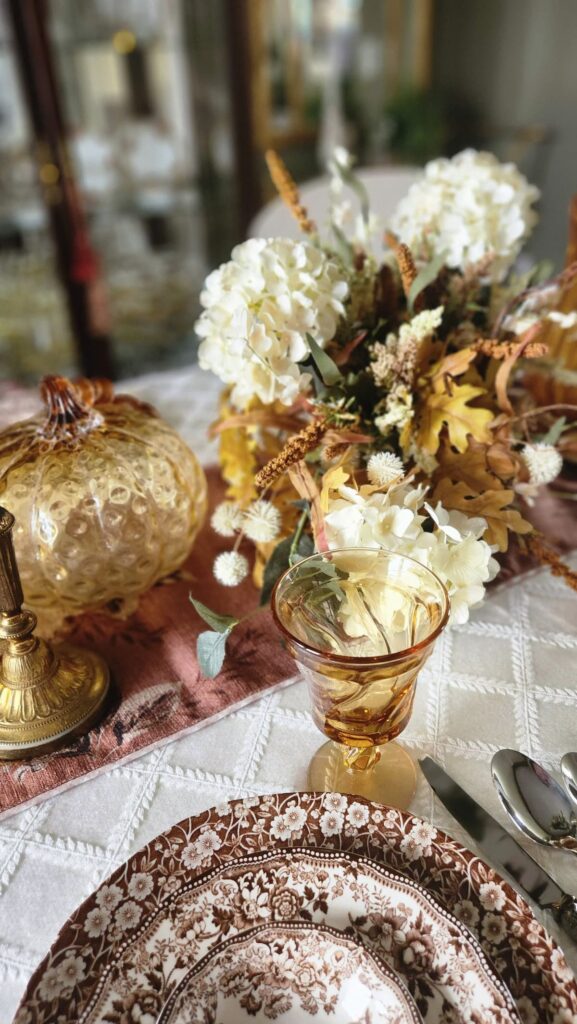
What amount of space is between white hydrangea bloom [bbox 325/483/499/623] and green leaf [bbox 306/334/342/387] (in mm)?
135

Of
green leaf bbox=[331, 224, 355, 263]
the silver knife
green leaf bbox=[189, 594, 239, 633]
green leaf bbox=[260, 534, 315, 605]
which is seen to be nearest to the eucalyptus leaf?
green leaf bbox=[260, 534, 315, 605]

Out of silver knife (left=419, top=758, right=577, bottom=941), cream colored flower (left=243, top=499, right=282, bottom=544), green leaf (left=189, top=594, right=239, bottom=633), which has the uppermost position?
cream colored flower (left=243, top=499, right=282, bottom=544)

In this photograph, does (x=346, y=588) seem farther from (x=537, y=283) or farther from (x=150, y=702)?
(x=537, y=283)

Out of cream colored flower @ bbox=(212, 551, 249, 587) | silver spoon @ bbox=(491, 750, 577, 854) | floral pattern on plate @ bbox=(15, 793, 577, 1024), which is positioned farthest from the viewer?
cream colored flower @ bbox=(212, 551, 249, 587)

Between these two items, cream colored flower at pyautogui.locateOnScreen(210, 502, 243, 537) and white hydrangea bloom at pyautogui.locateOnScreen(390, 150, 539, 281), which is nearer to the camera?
cream colored flower at pyautogui.locateOnScreen(210, 502, 243, 537)

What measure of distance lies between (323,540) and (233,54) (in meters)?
2.33

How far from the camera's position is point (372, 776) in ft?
1.81

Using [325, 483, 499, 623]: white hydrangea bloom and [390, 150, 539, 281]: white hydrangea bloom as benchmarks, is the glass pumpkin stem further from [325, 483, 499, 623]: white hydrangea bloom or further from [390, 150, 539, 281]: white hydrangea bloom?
[390, 150, 539, 281]: white hydrangea bloom

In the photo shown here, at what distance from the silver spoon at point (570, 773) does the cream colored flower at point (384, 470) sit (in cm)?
25

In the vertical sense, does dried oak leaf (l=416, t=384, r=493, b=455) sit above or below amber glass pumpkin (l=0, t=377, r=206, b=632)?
above

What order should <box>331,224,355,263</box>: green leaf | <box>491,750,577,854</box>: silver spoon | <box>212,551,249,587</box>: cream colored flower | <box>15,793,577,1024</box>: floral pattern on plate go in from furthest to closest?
<box>331,224,355,263</box>: green leaf < <box>212,551,249,587</box>: cream colored flower < <box>491,750,577,854</box>: silver spoon < <box>15,793,577,1024</box>: floral pattern on plate

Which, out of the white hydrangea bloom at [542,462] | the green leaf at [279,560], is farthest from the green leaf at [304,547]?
the white hydrangea bloom at [542,462]

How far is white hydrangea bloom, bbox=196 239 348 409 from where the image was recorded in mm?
613

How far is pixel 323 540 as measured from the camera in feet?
1.84
